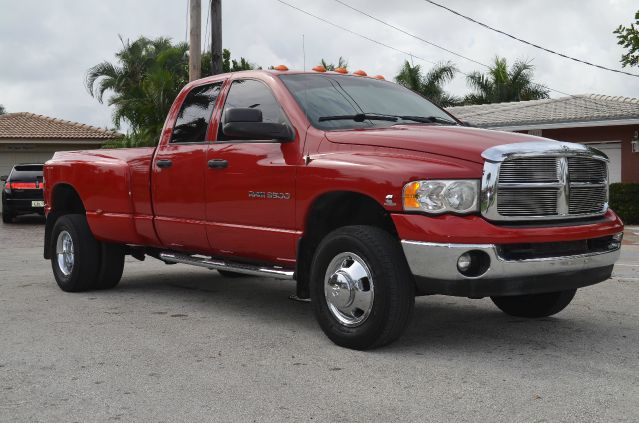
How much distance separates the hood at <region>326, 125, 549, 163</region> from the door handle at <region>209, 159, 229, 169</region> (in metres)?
1.05

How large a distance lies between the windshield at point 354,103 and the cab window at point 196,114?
843 millimetres

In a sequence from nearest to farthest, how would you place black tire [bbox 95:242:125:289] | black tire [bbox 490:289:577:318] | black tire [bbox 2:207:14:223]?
1. black tire [bbox 490:289:577:318]
2. black tire [bbox 95:242:125:289]
3. black tire [bbox 2:207:14:223]

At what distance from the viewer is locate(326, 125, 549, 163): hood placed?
5.00 metres

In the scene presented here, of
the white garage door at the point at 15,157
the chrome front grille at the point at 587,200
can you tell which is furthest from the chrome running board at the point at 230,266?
the white garage door at the point at 15,157

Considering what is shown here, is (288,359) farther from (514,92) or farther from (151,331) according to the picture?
(514,92)

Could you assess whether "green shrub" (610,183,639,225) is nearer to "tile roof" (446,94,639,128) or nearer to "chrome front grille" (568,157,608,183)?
"tile roof" (446,94,639,128)

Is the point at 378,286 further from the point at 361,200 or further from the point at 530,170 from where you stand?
the point at 530,170

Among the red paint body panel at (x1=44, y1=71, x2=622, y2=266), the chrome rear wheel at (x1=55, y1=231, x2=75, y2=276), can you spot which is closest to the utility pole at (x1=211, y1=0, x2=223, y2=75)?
the red paint body panel at (x1=44, y1=71, x2=622, y2=266)

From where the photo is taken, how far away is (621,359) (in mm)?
5074

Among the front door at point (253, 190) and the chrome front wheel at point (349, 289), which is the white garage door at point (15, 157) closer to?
the front door at point (253, 190)

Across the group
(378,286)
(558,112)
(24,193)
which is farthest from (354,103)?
(24,193)

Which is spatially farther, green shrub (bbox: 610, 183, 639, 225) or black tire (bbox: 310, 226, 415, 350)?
green shrub (bbox: 610, 183, 639, 225)

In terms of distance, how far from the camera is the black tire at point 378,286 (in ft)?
16.6

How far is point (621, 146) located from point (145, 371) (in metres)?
19.8
